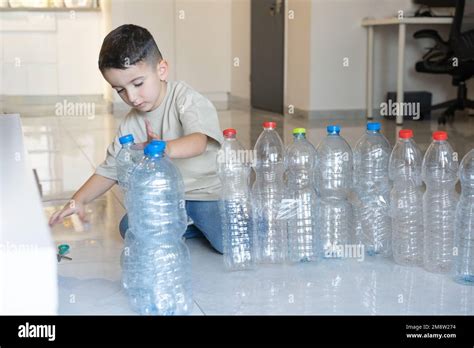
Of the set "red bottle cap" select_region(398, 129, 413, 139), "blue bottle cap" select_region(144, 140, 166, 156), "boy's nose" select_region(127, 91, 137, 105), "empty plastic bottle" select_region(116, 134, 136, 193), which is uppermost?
"boy's nose" select_region(127, 91, 137, 105)

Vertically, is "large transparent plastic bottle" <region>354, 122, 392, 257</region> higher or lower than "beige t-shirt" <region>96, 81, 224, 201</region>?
lower

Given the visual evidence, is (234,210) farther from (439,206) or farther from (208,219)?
(439,206)

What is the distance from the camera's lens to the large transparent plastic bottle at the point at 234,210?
6.70ft

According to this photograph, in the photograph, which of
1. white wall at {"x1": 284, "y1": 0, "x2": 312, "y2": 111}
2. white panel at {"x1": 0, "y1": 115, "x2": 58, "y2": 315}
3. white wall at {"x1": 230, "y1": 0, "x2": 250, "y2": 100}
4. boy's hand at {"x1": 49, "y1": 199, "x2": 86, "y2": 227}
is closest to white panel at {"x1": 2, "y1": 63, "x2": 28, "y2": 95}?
white wall at {"x1": 230, "y1": 0, "x2": 250, "y2": 100}

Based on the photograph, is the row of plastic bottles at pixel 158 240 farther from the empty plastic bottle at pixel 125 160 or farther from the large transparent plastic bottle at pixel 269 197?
the large transparent plastic bottle at pixel 269 197

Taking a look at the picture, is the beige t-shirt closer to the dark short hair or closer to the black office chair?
the dark short hair

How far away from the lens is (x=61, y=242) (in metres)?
2.31

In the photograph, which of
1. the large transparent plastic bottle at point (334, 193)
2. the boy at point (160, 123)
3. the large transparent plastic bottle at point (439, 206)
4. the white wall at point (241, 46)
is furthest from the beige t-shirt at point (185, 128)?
the white wall at point (241, 46)

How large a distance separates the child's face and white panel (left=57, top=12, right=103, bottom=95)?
229 inches

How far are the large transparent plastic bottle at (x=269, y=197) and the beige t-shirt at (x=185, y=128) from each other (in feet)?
0.50

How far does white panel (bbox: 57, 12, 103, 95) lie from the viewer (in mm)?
7562

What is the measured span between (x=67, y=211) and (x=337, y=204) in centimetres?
84

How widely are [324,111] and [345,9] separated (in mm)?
875
